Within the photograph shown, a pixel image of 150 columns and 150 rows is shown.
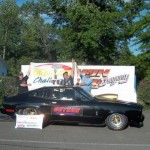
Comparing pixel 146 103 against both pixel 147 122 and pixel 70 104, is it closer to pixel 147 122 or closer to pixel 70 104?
pixel 147 122

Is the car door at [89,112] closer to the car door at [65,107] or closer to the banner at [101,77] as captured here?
the car door at [65,107]

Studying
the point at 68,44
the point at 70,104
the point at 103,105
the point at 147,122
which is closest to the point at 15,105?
the point at 70,104

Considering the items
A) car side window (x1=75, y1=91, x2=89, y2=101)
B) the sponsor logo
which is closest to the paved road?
the sponsor logo

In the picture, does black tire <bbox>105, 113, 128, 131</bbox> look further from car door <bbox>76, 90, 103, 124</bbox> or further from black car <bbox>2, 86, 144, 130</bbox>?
car door <bbox>76, 90, 103, 124</bbox>

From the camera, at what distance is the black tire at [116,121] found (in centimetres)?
1380

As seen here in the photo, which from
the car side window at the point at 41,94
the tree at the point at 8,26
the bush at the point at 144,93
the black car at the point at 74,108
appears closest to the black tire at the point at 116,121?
the black car at the point at 74,108

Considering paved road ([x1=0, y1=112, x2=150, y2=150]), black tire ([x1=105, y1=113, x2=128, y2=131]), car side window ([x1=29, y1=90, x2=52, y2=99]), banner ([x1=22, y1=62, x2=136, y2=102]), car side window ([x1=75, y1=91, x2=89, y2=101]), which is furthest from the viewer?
banner ([x1=22, y1=62, x2=136, y2=102])

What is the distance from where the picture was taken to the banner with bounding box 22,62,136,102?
72.9 ft

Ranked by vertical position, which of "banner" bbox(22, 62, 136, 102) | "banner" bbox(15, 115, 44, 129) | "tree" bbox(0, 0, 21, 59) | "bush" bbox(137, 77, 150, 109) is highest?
"tree" bbox(0, 0, 21, 59)

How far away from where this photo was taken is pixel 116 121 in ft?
45.6

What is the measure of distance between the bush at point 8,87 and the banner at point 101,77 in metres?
0.98

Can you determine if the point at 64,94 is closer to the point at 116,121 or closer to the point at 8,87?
the point at 116,121

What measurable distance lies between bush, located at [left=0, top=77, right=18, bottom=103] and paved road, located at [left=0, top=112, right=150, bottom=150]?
631cm

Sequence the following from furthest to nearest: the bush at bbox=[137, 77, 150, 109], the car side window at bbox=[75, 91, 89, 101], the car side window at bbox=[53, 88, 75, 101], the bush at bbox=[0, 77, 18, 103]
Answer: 1. the bush at bbox=[137, 77, 150, 109]
2. the bush at bbox=[0, 77, 18, 103]
3. the car side window at bbox=[53, 88, 75, 101]
4. the car side window at bbox=[75, 91, 89, 101]
